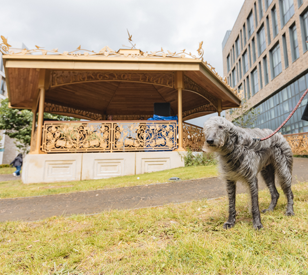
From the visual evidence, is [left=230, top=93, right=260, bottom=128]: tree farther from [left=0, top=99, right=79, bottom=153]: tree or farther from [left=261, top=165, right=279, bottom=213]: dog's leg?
[left=0, top=99, right=79, bottom=153]: tree

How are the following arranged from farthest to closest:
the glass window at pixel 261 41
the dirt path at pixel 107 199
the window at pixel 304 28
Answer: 1. the glass window at pixel 261 41
2. the window at pixel 304 28
3. the dirt path at pixel 107 199

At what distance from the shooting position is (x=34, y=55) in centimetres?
806

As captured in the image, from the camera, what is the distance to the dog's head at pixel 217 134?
2.06 meters

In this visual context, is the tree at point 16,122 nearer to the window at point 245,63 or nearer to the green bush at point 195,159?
the green bush at point 195,159

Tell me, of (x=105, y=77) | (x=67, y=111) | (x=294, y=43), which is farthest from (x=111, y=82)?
(x=294, y=43)

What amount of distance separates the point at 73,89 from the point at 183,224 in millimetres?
10930

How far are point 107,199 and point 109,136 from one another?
456 cm

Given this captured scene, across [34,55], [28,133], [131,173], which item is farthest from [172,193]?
[28,133]

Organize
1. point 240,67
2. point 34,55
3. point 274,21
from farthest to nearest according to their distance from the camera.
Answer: point 240,67 → point 274,21 → point 34,55

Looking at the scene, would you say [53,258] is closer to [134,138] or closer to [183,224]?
[183,224]

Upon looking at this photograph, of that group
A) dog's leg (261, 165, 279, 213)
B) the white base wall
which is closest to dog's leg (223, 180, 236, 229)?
dog's leg (261, 165, 279, 213)

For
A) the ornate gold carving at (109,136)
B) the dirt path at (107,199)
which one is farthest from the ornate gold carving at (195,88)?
the dirt path at (107,199)

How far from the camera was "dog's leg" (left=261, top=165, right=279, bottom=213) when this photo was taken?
9.97ft

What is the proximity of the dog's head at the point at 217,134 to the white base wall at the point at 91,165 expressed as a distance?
21.0 feet
